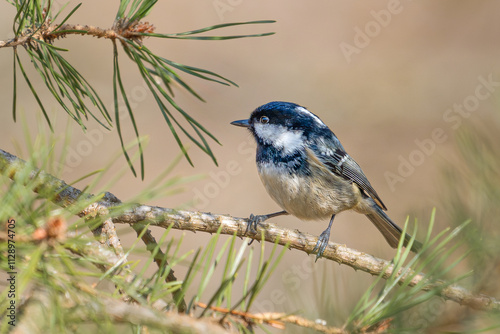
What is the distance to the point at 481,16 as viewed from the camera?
5246mm

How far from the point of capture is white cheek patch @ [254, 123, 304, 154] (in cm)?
276

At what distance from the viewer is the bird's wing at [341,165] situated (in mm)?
2881

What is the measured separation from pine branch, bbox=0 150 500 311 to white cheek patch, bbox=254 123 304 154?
883mm

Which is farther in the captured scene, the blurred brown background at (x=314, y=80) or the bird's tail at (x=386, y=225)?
the blurred brown background at (x=314, y=80)

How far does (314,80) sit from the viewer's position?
16.7 ft

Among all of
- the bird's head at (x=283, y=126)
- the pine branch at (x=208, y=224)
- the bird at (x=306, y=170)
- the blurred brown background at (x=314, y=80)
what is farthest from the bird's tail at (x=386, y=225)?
the pine branch at (x=208, y=224)

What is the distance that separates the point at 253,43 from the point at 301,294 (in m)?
3.87

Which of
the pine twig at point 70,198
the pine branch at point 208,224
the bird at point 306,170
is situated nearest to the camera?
the pine twig at point 70,198

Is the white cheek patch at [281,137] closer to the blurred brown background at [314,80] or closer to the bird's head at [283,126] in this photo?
the bird's head at [283,126]

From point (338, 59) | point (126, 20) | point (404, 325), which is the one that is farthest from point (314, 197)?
point (338, 59)

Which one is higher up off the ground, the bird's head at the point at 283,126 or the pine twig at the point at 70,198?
the bird's head at the point at 283,126

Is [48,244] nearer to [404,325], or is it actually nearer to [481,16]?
[404,325]

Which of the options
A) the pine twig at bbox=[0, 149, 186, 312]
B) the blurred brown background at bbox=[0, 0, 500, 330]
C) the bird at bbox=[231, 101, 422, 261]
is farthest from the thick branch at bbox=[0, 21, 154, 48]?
the blurred brown background at bbox=[0, 0, 500, 330]

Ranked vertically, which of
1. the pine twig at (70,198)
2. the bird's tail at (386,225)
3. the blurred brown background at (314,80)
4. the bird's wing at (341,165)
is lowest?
the pine twig at (70,198)
